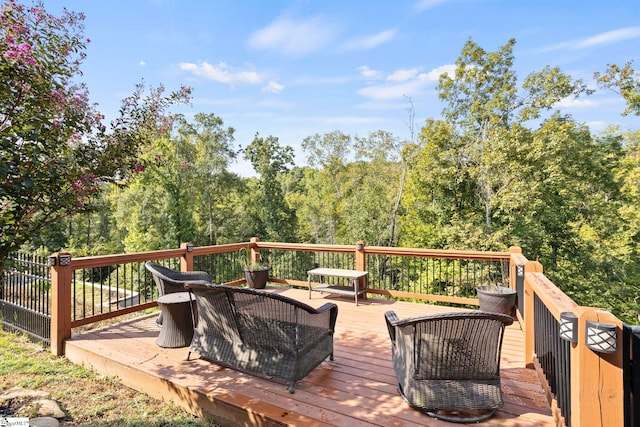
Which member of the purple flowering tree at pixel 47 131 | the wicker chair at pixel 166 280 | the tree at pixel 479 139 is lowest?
the wicker chair at pixel 166 280

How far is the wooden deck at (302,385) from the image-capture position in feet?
7.28

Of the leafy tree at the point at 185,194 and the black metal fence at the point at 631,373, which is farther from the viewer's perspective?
the leafy tree at the point at 185,194

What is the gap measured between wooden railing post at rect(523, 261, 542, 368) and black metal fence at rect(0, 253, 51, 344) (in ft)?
17.4

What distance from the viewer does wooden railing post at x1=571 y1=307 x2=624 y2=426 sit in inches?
55.2

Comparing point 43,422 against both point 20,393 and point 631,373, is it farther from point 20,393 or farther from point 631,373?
point 631,373

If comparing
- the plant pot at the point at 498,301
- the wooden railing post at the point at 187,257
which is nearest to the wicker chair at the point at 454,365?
the plant pot at the point at 498,301

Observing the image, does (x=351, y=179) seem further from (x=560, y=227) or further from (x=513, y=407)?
(x=513, y=407)

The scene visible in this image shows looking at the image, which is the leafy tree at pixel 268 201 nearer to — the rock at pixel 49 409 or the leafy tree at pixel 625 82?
the leafy tree at pixel 625 82

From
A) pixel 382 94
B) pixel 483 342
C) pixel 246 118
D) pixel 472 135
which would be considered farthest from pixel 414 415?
pixel 246 118

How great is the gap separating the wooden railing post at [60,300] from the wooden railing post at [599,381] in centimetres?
Answer: 455

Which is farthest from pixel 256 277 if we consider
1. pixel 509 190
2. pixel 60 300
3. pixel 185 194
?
pixel 185 194

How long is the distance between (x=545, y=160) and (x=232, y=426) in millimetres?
13310

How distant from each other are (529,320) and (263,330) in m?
2.59

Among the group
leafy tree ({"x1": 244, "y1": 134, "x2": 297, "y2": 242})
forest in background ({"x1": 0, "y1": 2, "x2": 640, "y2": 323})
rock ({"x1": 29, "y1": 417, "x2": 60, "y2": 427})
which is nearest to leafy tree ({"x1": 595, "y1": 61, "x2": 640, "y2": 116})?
forest in background ({"x1": 0, "y1": 2, "x2": 640, "y2": 323})
